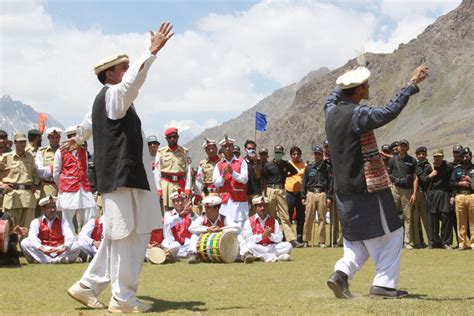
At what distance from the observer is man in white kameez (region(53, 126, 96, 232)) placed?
12078 mm

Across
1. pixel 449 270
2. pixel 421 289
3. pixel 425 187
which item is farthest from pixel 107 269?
pixel 425 187

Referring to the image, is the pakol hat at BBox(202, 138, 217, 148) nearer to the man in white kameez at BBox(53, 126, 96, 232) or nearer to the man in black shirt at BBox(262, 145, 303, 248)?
the man in black shirt at BBox(262, 145, 303, 248)

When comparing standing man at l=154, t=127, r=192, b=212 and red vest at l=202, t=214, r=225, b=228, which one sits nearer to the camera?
red vest at l=202, t=214, r=225, b=228

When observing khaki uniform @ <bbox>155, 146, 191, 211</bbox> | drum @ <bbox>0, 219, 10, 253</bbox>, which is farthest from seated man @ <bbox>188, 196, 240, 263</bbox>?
drum @ <bbox>0, 219, 10, 253</bbox>

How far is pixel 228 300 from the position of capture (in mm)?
7004

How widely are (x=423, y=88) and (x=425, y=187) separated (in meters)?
129

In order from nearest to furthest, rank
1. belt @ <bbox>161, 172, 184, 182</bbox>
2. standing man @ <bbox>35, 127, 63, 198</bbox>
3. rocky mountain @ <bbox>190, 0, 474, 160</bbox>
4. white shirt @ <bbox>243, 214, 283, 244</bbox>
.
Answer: white shirt @ <bbox>243, 214, 283, 244</bbox> → standing man @ <bbox>35, 127, 63, 198</bbox> → belt @ <bbox>161, 172, 184, 182</bbox> → rocky mountain @ <bbox>190, 0, 474, 160</bbox>

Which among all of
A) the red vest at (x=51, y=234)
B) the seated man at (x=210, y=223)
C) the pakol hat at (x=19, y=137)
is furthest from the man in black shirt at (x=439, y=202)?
the pakol hat at (x=19, y=137)

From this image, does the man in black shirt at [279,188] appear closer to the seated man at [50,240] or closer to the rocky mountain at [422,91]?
the seated man at [50,240]

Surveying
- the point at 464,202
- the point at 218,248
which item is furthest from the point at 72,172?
the point at 464,202

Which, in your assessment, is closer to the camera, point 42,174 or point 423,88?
point 42,174

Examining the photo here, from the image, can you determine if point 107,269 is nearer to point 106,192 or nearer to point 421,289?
point 106,192

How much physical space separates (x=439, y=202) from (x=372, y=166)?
24.4 ft

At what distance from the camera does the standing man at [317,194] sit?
14.4 metres
